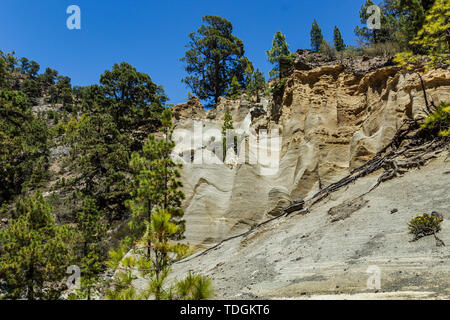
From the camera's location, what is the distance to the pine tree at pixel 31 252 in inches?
545

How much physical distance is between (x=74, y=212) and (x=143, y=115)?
12.0 metres

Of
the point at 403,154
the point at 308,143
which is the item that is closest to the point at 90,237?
the point at 308,143

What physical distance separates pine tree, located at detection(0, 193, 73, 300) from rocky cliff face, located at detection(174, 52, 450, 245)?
7.50 m

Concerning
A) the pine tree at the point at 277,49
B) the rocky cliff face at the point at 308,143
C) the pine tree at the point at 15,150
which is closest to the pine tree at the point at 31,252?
the rocky cliff face at the point at 308,143

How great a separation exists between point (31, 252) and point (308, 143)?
16.4 m

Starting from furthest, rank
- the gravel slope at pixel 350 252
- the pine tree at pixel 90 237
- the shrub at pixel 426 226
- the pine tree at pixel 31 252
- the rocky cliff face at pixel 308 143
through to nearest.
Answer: the pine tree at pixel 90 237, the rocky cliff face at pixel 308 143, the pine tree at pixel 31 252, the shrub at pixel 426 226, the gravel slope at pixel 350 252

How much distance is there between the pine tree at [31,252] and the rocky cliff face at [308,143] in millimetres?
7501

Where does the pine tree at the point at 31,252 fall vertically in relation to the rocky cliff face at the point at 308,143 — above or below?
below

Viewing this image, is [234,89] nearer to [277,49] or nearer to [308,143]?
[277,49]

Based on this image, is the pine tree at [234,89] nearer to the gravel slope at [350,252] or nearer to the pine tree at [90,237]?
the pine tree at [90,237]

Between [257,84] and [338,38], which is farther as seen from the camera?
[338,38]

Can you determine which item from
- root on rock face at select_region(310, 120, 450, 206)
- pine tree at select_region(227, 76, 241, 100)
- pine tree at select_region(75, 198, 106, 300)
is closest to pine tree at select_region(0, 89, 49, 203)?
pine tree at select_region(75, 198, 106, 300)

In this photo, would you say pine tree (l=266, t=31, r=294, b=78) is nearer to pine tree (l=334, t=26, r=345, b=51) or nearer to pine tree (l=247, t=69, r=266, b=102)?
pine tree (l=247, t=69, r=266, b=102)

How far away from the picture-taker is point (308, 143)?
21.8 metres
